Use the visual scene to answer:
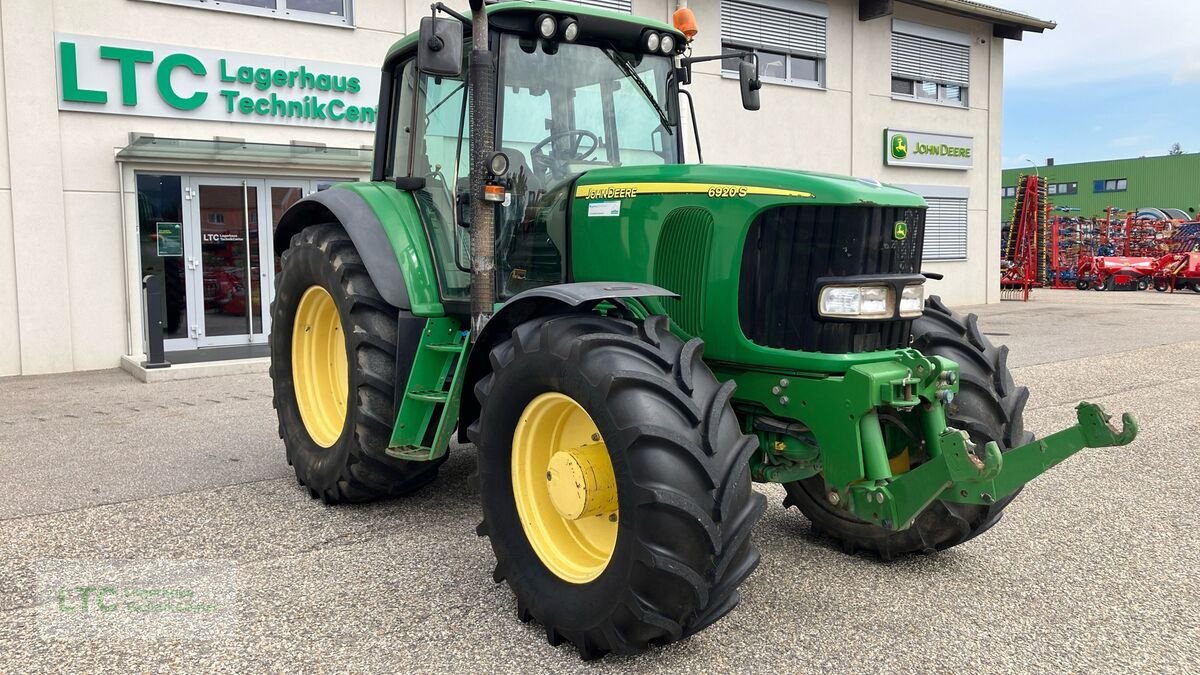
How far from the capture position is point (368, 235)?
4.62 metres

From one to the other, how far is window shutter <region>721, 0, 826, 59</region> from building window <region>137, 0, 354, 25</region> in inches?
258

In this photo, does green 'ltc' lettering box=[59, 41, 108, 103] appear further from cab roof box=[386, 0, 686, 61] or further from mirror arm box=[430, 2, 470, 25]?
mirror arm box=[430, 2, 470, 25]

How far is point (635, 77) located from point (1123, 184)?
50.8 m

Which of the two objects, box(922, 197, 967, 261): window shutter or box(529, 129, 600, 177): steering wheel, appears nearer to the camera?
box(529, 129, 600, 177): steering wheel

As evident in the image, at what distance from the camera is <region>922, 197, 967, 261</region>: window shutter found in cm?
1873

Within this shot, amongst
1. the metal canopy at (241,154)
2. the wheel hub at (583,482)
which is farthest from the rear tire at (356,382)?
the metal canopy at (241,154)

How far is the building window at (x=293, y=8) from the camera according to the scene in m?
10.6

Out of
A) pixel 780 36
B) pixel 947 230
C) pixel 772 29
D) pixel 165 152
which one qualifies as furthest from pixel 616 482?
pixel 947 230

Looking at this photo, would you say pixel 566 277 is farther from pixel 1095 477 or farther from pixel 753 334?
pixel 1095 477

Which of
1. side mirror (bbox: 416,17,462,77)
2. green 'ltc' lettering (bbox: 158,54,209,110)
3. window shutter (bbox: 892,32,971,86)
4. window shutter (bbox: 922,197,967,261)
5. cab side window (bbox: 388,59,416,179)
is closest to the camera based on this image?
side mirror (bbox: 416,17,462,77)

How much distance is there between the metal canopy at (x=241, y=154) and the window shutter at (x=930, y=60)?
1123cm

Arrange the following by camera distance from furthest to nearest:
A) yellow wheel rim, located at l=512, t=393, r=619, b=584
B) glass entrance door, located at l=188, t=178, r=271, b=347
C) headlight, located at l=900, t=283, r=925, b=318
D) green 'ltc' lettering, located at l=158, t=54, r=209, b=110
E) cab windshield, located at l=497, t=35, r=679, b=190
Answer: glass entrance door, located at l=188, t=178, r=271, b=347 → green 'ltc' lettering, located at l=158, t=54, r=209, b=110 → cab windshield, located at l=497, t=35, r=679, b=190 → headlight, located at l=900, t=283, r=925, b=318 → yellow wheel rim, located at l=512, t=393, r=619, b=584

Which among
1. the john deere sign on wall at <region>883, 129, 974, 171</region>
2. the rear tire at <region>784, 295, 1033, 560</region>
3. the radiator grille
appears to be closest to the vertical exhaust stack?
the radiator grille

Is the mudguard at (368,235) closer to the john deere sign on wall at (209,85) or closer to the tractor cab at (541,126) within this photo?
the tractor cab at (541,126)
